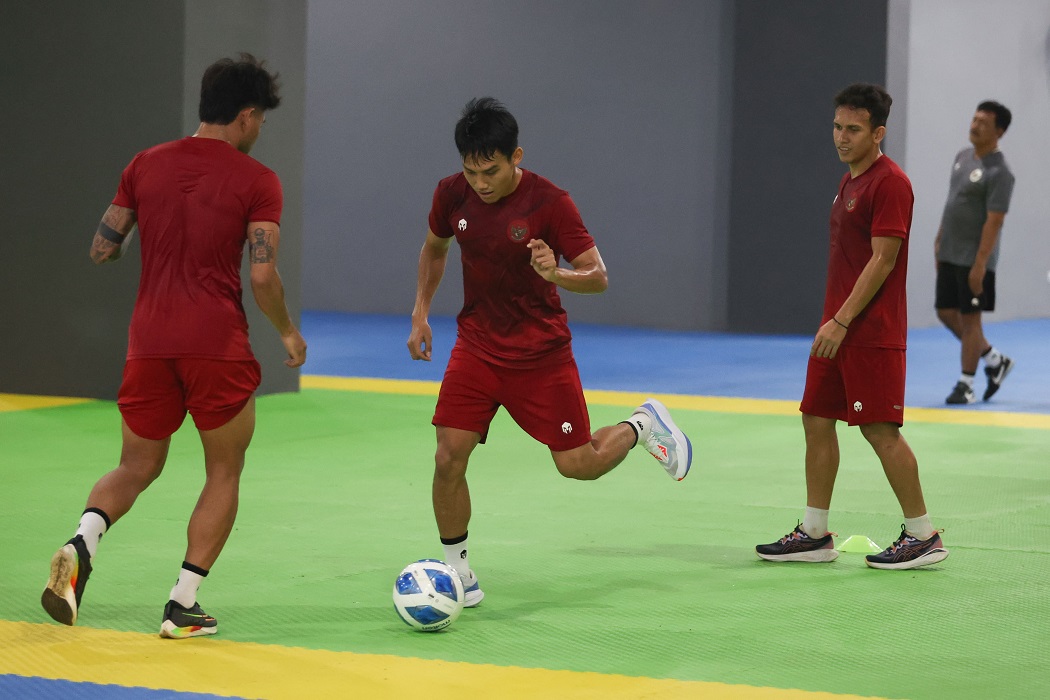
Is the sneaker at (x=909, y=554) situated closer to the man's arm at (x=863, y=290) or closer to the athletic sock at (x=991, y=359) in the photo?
the man's arm at (x=863, y=290)

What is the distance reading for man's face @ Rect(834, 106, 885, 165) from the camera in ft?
20.7

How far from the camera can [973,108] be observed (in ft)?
68.1

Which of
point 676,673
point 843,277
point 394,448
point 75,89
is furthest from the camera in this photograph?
point 75,89

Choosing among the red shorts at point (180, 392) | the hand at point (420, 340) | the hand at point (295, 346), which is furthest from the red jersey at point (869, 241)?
the red shorts at point (180, 392)

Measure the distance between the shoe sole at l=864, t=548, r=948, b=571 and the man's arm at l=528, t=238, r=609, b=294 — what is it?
180 centimetres

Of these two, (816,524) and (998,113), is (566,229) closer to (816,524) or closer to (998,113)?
(816,524)

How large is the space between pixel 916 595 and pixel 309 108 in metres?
18.2

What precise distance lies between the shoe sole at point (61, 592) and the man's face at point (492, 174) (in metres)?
1.88

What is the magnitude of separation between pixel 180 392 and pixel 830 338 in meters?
2.60

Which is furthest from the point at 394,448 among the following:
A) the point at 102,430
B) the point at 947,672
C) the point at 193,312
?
the point at 947,672

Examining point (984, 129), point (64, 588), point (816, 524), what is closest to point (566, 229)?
point (816, 524)

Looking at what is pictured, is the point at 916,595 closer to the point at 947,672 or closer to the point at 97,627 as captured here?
the point at 947,672

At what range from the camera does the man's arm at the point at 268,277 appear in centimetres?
506

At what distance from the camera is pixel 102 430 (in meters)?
10.1
